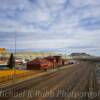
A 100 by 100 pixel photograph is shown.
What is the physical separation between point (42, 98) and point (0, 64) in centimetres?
6579

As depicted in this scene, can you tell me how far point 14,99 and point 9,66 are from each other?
5963 centimetres

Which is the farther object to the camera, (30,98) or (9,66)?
(9,66)

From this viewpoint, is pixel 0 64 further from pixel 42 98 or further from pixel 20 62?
pixel 42 98

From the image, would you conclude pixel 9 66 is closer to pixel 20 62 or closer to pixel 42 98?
pixel 20 62

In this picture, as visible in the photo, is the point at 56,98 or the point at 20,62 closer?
the point at 56,98

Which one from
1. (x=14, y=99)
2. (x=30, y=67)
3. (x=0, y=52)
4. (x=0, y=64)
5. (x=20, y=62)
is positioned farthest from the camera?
(x=0, y=52)

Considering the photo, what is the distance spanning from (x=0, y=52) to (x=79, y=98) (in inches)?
4867

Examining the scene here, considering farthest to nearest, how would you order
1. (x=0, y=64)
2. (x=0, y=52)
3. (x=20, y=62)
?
1. (x=0, y=52)
2. (x=20, y=62)
3. (x=0, y=64)

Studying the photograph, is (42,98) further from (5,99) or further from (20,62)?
(20,62)

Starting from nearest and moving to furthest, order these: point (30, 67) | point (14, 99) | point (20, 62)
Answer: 1. point (14, 99)
2. point (30, 67)
3. point (20, 62)

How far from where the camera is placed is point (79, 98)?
62.9 feet

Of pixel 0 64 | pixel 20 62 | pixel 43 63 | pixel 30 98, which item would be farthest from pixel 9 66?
pixel 30 98

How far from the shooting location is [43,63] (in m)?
76.7

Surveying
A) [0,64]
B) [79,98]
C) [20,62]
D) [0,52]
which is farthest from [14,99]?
[0,52]
